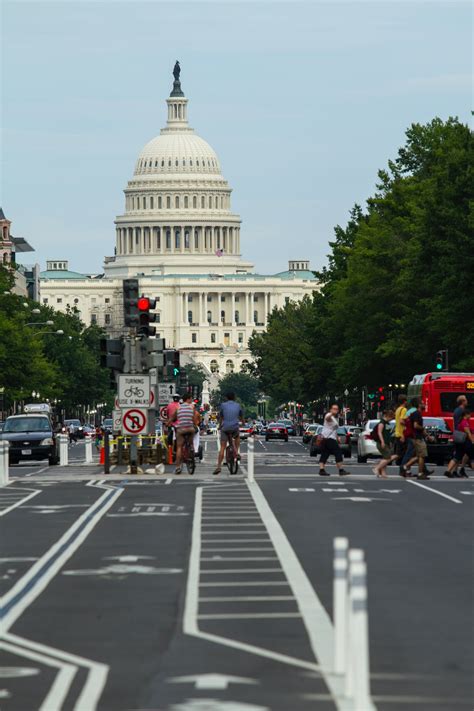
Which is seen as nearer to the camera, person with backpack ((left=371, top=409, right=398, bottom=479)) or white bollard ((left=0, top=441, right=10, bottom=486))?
white bollard ((left=0, top=441, right=10, bottom=486))

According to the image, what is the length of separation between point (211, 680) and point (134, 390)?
34114mm

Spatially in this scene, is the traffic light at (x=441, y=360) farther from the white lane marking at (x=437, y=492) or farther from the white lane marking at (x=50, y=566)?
the white lane marking at (x=50, y=566)

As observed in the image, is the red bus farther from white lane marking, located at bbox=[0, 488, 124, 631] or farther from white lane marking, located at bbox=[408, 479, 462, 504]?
white lane marking, located at bbox=[0, 488, 124, 631]

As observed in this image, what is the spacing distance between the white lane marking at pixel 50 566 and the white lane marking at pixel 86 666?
3.12 ft

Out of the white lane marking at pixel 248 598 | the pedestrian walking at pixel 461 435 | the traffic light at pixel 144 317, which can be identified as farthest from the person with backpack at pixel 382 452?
the white lane marking at pixel 248 598

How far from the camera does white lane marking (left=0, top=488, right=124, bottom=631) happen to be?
57.4ft

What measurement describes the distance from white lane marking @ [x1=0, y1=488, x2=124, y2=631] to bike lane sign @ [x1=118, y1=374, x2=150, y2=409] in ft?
45.0

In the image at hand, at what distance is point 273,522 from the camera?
28.2 metres

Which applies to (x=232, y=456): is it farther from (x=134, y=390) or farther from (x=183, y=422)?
(x=134, y=390)

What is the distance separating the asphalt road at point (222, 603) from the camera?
40.6ft

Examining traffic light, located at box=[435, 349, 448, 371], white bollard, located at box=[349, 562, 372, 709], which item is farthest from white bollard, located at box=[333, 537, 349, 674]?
traffic light, located at box=[435, 349, 448, 371]

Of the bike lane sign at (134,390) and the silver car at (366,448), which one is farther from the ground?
the bike lane sign at (134,390)

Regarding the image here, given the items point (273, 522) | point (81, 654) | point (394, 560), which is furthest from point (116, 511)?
point (81, 654)

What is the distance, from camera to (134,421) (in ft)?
152
